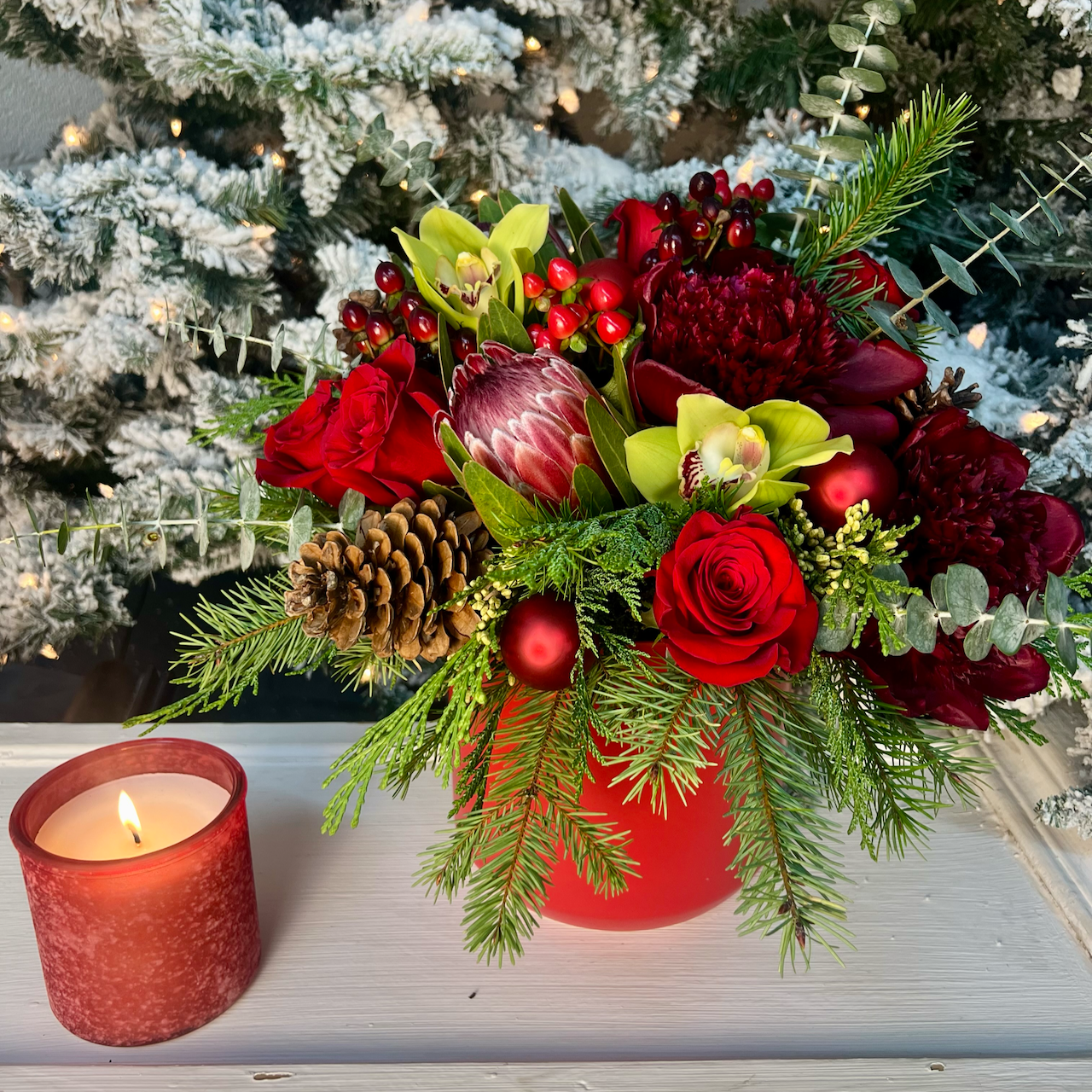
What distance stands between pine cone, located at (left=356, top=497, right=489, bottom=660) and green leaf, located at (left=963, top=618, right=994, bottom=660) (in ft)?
0.67

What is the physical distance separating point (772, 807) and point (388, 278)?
32 centimetres

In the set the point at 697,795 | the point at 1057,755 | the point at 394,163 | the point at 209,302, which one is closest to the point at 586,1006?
the point at 697,795

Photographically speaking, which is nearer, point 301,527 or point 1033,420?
point 301,527

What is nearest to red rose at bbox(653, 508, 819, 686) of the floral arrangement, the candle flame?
the floral arrangement

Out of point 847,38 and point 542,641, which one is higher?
point 847,38

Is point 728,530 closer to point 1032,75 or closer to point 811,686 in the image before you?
point 811,686

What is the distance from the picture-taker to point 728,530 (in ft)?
1.27

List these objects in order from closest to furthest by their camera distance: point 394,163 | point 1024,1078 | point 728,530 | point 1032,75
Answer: point 728,530
point 1024,1078
point 394,163
point 1032,75

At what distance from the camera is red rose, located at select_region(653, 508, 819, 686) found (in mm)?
382

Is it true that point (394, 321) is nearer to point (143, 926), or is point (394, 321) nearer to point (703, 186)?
point (703, 186)

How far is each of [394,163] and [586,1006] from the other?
0.49 m

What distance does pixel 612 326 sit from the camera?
450 millimetres

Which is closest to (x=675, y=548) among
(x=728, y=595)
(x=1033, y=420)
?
(x=728, y=595)

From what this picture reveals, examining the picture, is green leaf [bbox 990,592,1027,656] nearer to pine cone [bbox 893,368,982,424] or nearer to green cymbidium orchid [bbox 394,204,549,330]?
pine cone [bbox 893,368,982,424]
